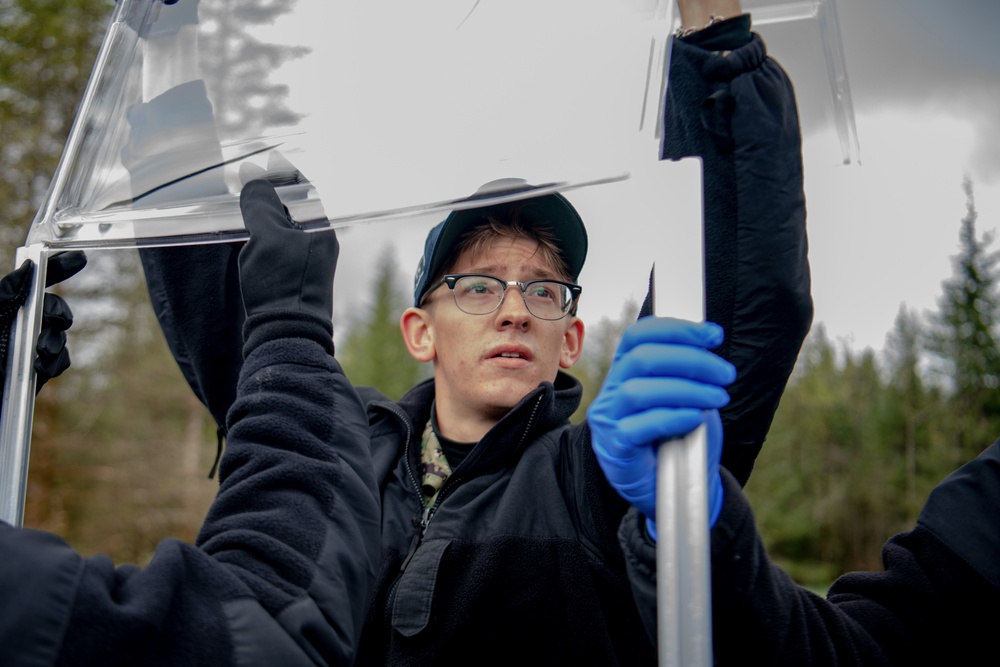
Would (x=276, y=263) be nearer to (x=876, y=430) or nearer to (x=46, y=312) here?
(x=46, y=312)

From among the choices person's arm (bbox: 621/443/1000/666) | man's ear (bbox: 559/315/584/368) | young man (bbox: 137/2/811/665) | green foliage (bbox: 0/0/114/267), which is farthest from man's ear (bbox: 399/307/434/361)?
green foliage (bbox: 0/0/114/267)

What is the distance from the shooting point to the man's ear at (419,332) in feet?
8.24

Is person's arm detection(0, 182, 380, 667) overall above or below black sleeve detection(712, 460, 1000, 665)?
above

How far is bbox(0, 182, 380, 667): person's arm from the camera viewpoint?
3.52ft

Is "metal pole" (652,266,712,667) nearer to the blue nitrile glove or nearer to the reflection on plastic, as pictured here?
the blue nitrile glove

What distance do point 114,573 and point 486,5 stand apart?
3.45ft

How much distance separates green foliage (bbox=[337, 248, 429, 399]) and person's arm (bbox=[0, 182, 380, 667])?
32020 mm

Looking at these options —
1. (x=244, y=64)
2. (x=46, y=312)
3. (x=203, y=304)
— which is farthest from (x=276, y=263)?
(x=203, y=304)

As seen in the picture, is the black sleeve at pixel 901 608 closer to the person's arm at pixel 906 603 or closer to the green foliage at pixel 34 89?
the person's arm at pixel 906 603

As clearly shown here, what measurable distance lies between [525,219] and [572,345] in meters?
0.48

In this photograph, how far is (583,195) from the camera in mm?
1415

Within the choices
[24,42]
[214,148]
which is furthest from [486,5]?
[24,42]


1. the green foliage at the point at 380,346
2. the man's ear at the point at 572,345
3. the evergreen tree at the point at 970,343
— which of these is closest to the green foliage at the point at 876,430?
the evergreen tree at the point at 970,343

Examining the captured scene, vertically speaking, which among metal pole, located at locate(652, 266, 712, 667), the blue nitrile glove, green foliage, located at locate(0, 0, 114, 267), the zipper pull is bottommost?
the zipper pull
